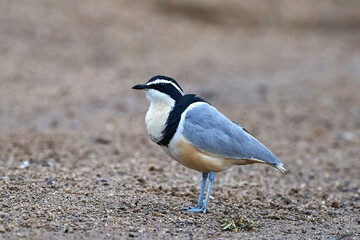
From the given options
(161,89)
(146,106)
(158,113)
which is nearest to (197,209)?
(158,113)

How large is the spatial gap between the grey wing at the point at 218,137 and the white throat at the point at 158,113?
0.20m

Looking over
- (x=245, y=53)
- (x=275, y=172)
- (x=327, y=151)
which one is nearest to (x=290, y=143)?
(x=327, y=151)

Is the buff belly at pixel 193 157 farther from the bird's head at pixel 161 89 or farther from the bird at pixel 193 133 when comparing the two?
the bird's head at pixel 161 89

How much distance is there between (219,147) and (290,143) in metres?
4.76

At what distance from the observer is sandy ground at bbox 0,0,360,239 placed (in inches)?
209

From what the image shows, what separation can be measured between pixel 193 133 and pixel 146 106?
5.96m

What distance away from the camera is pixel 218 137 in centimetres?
525

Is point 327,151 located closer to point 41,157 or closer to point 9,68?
point 41,157

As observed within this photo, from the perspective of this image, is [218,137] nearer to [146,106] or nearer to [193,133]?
[193,133]

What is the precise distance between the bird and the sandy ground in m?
0.59

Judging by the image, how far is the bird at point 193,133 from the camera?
16.9 feet

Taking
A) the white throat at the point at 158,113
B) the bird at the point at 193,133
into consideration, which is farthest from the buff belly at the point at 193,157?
the white throat at the point at 158,113

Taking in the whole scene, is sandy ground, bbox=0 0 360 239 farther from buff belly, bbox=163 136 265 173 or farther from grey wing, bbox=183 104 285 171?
grey wing, bbox=183 104 285 171

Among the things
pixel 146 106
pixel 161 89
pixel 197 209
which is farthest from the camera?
pixel 146 106
